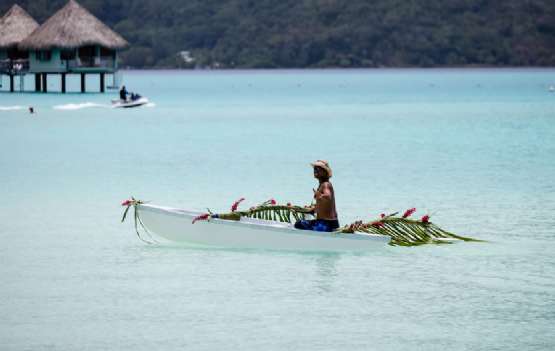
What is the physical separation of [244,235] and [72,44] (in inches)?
1879

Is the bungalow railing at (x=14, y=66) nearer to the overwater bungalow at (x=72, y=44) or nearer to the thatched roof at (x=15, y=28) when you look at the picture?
the overwater bungalow at (x=72, y=44)

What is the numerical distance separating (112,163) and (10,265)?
46.0 ft

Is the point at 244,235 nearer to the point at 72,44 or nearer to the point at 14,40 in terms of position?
the point at 72,44

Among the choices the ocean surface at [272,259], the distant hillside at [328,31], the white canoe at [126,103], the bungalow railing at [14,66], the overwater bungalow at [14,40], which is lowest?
the ocean surface at [272,259]

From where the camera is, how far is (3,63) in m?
65.6

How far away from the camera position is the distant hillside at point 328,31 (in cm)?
14600

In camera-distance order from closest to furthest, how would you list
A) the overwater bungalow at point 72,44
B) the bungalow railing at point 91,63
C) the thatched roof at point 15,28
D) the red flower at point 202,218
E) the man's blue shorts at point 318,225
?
1. the man's blue shorts at point 318,225
2. the red flower at point 202,218
3. the overwater bungalow at point 72,44
4. the bungalow railing at point 91,63
5. the thatched roof at point 15,28

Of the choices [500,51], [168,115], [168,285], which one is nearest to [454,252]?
[168,285]

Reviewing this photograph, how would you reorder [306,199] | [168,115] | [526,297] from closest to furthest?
[526,297]
[306,199]
[168,115]

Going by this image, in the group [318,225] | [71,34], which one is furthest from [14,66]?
[318,225]

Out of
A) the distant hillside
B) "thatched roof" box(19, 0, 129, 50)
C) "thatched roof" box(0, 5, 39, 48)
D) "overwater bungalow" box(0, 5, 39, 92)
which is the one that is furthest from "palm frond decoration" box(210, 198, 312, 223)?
the distant hillside

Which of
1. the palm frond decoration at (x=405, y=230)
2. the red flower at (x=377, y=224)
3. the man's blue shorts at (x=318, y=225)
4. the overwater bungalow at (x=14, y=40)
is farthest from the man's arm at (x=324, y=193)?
the overwater bungalow at (x=14, y=40)

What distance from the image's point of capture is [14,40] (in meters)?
64.1

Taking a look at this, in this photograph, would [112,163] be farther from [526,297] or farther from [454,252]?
[526,297]
